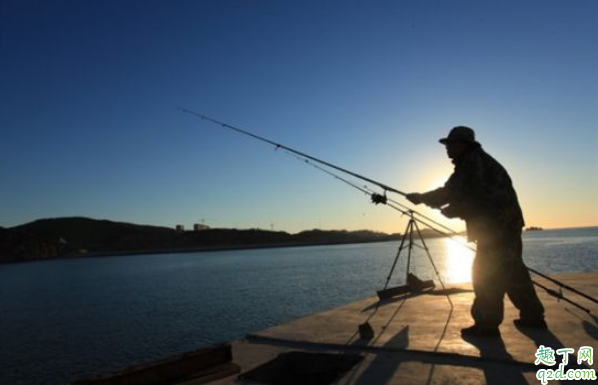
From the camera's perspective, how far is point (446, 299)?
409 inches

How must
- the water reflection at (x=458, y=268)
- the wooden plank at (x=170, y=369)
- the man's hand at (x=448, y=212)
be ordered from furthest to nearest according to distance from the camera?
the water reflection at (x=458, y=268)
the man's hand at (x=448, y=212)
the wooden plank at (x=170, y=369)

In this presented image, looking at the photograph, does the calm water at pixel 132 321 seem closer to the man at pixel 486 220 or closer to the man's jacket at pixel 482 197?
the man at pixel 486 220

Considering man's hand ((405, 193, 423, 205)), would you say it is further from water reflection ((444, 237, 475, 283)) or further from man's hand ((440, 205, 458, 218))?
water reflection ((444, 237, 475, 283))

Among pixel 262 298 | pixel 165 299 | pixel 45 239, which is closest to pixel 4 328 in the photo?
pixel 165 299

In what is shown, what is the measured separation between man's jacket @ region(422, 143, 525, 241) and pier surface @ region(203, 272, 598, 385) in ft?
4.60

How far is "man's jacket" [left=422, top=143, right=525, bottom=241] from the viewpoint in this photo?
648cm

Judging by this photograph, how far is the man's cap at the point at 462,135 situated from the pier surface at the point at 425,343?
2.58m

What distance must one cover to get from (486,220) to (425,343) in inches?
69.4

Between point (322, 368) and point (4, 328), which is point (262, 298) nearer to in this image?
point (4, 328)

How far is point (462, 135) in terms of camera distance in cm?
666

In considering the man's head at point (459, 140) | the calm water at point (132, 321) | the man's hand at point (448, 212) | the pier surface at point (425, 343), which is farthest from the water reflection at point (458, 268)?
the calm water at point (132, 321)

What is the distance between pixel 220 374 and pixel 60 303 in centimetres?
4241

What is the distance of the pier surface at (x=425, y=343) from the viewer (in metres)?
5.06

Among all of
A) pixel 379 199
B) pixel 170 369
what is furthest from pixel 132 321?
pixel 170 369
